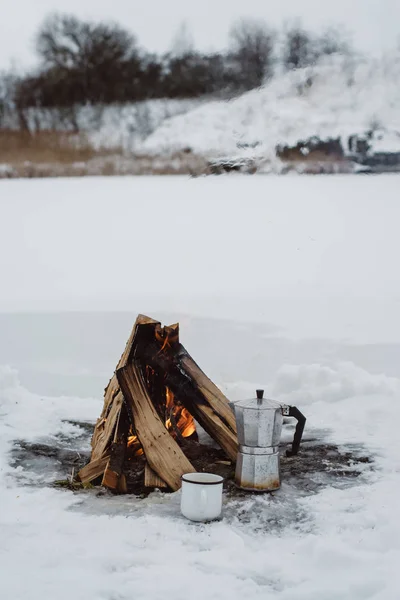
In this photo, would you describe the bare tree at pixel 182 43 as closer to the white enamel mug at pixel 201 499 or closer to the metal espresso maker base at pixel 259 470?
the metal espresso maker base at pixel 259 470

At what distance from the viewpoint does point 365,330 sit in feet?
24.1

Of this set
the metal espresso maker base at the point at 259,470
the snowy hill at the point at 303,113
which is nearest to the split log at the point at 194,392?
the metal espresso maker base at the point at 259,470

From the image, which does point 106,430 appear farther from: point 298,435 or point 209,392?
point 298,435

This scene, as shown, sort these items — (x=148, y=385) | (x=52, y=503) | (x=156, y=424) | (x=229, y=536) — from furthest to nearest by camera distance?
(x=148, y=385) → (x=156, y=424) → (x=52, y=503) → (x=229, y=536)

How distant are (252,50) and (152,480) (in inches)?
167

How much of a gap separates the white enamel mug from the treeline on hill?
408 centimetres

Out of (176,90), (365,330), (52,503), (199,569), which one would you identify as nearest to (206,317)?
(365,330)

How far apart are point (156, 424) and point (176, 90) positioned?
3679mm

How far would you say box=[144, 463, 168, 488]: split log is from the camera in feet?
13.0

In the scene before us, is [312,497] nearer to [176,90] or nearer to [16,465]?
[16,465]

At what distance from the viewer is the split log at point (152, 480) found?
3.97 meters

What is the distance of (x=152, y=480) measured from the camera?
3992 mm

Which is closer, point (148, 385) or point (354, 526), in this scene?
point (354, 526)

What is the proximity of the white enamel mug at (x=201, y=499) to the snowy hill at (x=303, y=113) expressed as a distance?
3.58 metres
